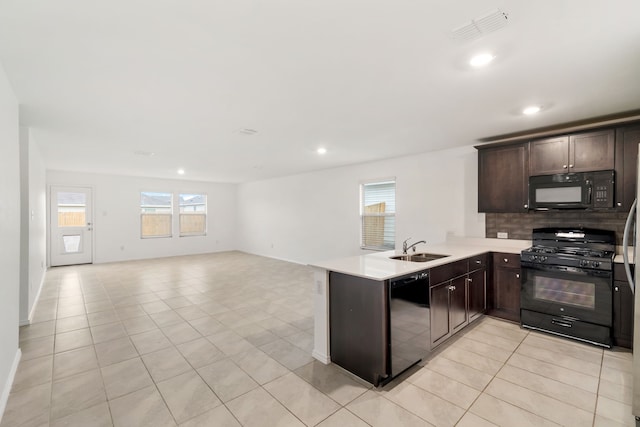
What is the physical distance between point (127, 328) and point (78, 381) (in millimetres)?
1156

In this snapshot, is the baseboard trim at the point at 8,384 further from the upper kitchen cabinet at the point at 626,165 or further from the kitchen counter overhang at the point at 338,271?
the upper kitchen cabinet at the point at 626,165

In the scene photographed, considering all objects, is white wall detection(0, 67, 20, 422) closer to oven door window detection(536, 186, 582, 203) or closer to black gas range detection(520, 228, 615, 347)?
black gas range detection(520, 228, 615, 347)

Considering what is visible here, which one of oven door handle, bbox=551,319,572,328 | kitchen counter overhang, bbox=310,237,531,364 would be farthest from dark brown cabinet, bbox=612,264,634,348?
kitchen counter overhang, bbox=310,237,531,364

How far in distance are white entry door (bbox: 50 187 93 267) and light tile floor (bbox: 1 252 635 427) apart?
4.35 m

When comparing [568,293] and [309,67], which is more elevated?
[309,67]

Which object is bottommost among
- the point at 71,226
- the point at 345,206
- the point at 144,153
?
the point at 71,226

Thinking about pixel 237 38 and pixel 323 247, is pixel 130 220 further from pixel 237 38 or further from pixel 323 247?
pixel 237 38

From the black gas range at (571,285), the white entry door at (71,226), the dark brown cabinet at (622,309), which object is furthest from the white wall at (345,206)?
the white entry door at (71,226)

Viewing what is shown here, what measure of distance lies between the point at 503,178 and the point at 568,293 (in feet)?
5.00

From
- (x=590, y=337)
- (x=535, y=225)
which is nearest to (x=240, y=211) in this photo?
(x=535, y=225)

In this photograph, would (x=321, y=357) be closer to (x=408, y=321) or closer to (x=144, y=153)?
(x=408, y=321)

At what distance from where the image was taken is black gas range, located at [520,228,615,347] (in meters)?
2.95

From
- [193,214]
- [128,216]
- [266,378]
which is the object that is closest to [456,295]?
[266,378]

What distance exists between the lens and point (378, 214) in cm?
588
